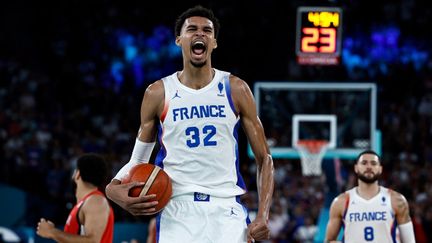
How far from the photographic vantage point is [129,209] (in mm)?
5035

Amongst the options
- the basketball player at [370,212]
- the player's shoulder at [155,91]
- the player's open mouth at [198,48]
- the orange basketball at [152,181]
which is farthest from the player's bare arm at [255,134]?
the basketball player at [370,212]

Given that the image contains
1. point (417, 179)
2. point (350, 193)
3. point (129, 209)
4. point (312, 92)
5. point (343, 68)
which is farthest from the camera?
point (343, 68)

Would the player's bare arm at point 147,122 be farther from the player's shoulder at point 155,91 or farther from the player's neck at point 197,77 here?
the player's neck at point 197,77

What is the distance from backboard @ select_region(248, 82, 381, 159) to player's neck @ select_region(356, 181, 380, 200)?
4.48 m

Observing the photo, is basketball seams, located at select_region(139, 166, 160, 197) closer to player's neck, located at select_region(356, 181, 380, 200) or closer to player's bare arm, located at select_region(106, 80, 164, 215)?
player's bare arm, located at select_region(106, 80, 164, 215)

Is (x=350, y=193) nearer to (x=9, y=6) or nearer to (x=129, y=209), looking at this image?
(x=129, y=209)

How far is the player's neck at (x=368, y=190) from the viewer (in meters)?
9.32

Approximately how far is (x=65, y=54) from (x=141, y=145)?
15.6 metres

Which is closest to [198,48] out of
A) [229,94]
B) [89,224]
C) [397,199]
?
[229,94]

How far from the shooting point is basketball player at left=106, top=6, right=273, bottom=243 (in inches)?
202

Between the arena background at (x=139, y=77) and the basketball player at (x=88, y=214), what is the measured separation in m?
7.46

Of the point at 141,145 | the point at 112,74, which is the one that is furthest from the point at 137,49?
the point at 141,145

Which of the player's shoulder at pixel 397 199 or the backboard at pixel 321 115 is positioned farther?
the backboard at pixel 321 115

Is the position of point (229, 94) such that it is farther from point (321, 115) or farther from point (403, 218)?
point (321, 115)
